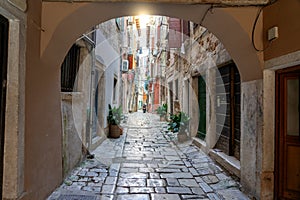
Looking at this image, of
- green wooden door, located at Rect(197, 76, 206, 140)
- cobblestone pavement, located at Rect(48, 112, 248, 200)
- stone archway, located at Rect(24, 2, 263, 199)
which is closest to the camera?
stone archway, located at Rect(24, 2, 263, 199)

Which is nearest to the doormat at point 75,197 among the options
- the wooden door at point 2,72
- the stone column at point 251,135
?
the wooden door at point 2,72

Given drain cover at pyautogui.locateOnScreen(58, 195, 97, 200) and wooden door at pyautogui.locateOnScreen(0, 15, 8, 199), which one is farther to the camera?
drain cover at pyautogui.locateOnScreen(58, 195, 97, 200)

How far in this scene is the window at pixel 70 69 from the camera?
16.6 feet

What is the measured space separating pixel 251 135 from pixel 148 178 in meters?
2.00

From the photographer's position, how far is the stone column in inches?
142

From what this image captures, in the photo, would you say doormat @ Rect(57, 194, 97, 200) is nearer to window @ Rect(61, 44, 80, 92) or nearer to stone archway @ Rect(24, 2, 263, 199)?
stone archway @ Rect(24, 2, 263, 199)

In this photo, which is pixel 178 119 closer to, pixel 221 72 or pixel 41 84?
pixel 221 72

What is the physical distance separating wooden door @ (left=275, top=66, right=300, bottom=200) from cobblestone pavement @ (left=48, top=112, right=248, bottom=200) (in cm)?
66

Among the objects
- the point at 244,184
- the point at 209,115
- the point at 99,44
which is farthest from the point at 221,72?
the point at 99,44

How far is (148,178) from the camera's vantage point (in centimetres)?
470

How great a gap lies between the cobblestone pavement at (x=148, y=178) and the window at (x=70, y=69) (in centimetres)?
168

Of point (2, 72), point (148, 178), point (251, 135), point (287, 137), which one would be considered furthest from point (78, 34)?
point (287, 137)

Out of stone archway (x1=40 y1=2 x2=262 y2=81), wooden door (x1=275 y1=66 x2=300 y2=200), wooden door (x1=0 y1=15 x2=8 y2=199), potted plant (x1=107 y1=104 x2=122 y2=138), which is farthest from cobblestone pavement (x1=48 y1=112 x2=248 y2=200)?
potted plant (x1=107 y1=104 x2=122 y2=138)

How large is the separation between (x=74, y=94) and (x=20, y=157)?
2.42m
